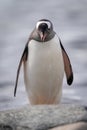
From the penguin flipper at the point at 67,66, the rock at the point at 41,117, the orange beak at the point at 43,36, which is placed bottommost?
the penguin flipper at the point at 67,66

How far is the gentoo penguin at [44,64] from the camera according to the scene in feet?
24.2

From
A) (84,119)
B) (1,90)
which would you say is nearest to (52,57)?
(84,119)

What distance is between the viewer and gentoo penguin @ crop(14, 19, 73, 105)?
738cm

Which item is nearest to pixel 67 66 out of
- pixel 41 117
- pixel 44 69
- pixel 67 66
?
pixel 67 66

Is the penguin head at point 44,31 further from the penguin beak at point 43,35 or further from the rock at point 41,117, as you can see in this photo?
the rock at point 41,117

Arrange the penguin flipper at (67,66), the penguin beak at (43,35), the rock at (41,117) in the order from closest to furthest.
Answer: the rock at (41,117) → the penguin beak at (43,35) → the penguin flipper at (67,66)

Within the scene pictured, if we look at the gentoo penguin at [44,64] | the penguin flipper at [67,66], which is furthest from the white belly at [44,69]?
the penguin flipper at [67,66]

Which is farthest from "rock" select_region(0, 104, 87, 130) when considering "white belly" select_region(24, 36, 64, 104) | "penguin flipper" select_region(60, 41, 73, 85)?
"penguin flipper" select_region(60, 41, 73, 85)

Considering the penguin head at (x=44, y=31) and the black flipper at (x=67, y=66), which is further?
the black flipper at (x=67, y=66)

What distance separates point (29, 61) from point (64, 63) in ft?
1.83

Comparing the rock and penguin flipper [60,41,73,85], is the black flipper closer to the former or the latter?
penguin flipper [60,41,73,85]

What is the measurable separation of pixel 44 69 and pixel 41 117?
1335mm

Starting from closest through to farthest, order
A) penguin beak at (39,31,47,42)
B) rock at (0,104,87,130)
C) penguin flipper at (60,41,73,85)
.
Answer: rock at (0,104,87,130) < penguin beak at (39,31,47,42) < penguin flipper at (60,41,73,85)

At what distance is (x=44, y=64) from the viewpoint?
7.38 m
